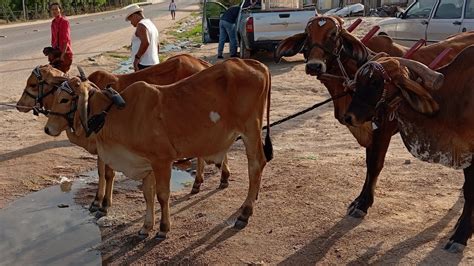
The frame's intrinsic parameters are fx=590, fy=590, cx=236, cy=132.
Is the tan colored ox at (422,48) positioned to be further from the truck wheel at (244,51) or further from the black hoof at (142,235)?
the truck wheel at (244,51)

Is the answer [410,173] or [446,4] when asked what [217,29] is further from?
[410,173]

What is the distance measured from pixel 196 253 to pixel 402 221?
1972 millimetres

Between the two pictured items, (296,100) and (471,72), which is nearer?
(471,72)

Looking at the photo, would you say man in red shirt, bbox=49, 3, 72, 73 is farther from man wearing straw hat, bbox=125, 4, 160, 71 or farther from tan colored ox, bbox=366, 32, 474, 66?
tan colored ox, bbox=366, 32, 474, 66

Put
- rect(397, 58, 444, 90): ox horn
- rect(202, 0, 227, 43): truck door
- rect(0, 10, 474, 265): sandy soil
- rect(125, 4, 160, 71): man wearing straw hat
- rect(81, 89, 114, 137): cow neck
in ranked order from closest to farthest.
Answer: rect(397, 58, 444, 90): ox horn, rect(0, 10, 474, 265): sandy soil, rect(81, 89, 114, 137): cow neck, rect(125, 4, 160, 71): man wearing straw hat, rect(202, 0, 227, 43): truck door

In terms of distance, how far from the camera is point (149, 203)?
5.59 meters

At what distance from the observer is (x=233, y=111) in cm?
561

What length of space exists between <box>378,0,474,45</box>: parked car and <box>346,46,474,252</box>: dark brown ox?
673cm

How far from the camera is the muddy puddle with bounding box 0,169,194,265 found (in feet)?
17.4

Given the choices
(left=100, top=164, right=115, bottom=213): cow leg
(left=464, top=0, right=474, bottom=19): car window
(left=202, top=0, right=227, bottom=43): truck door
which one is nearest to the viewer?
(left=100, top=164, right=115, bottom=213): cow leg

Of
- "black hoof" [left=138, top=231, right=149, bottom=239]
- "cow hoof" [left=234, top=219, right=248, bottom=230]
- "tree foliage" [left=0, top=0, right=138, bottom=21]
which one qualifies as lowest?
"cow hoof" [left=234, top=219, right=248, bottom=230]

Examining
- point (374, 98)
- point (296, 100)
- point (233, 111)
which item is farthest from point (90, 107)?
point (296, 100)

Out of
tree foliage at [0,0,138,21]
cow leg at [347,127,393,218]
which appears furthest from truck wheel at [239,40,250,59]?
tree foliage at [0,0,138,21]

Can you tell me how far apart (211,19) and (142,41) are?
39.6 feet
